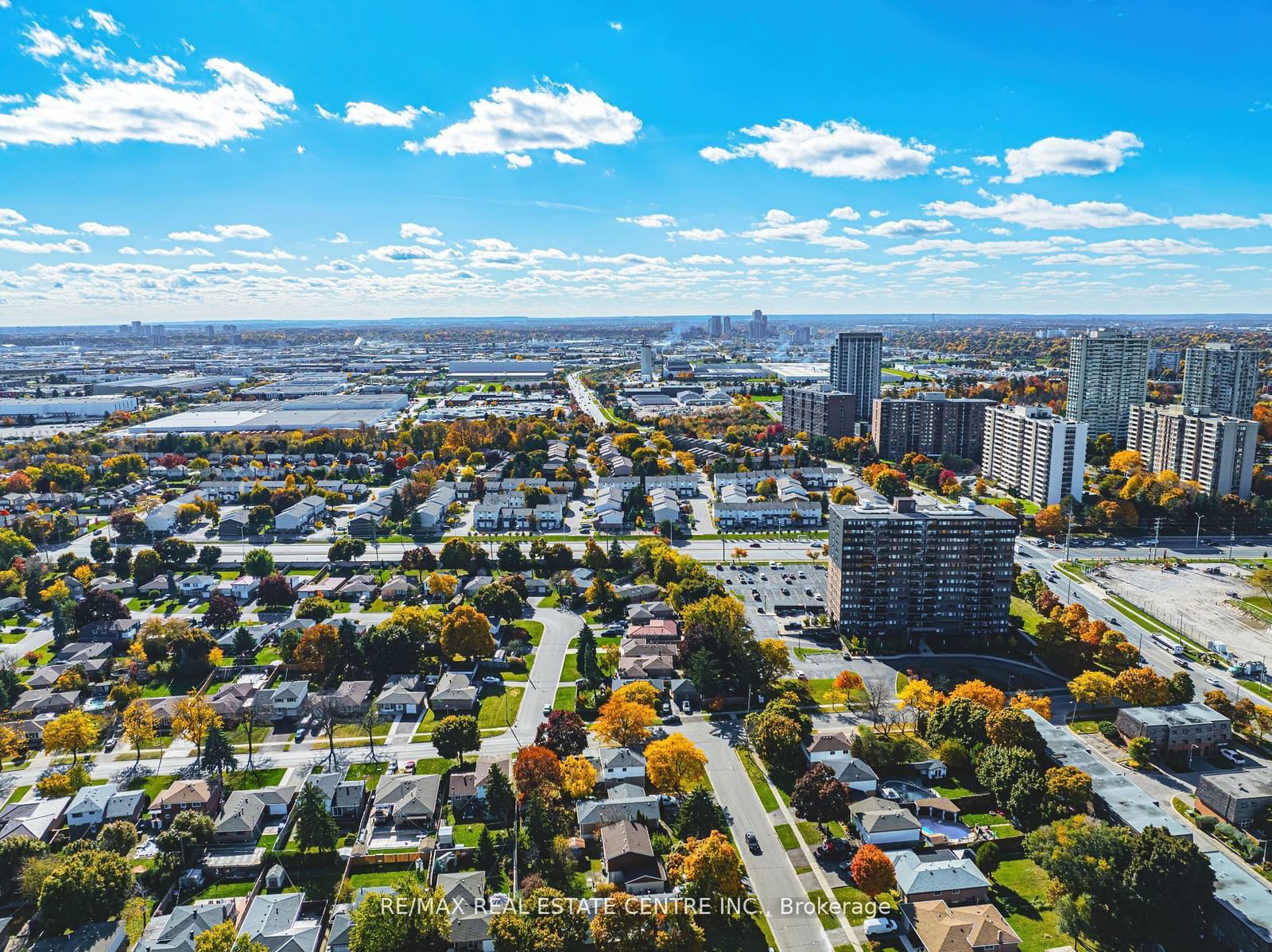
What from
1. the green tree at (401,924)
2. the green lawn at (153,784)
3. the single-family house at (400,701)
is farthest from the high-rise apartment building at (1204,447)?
the green lawn at (153,784)

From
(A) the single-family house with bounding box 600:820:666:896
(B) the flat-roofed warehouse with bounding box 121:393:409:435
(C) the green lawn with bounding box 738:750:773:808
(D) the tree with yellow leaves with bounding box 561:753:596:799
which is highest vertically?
(B) the flat-roofed warehouse with bounding box 121:393:409:435

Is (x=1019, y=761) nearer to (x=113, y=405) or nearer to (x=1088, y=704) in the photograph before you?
(x=1088, y=704)

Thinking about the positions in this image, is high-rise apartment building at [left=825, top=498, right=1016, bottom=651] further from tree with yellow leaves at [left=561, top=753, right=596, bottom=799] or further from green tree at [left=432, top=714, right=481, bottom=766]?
green tree at [left=432, top=714, right=481, bottom=766]

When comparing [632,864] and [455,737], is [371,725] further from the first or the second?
[632,864]

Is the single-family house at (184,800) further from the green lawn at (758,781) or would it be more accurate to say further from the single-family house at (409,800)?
the green lawn at (758,781)

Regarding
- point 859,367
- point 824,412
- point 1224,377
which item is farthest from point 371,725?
point 1224,377

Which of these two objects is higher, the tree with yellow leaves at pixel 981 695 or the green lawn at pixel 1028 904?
the tree with yellow leaves at pixel 981 695

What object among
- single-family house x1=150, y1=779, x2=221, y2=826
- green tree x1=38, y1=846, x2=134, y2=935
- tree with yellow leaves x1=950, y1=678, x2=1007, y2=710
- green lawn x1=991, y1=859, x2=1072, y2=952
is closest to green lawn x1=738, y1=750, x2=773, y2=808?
green lawn x1=991, y1=859, x2=1072, y2=952
